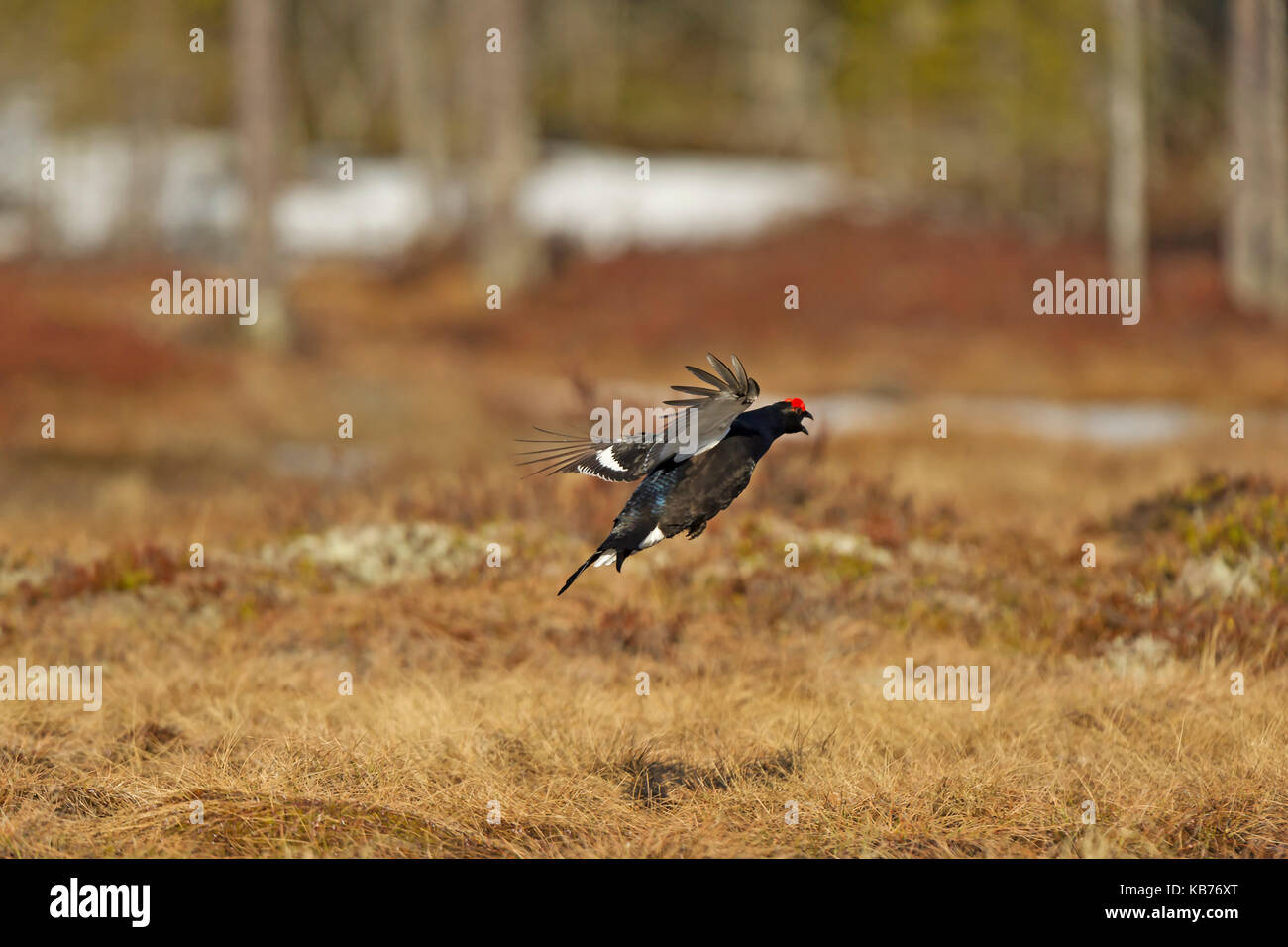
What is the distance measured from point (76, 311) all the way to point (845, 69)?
Result: 2418 cm

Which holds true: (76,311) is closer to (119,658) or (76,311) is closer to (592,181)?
(119,658)

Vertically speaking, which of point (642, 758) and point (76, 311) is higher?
point (76, 311)

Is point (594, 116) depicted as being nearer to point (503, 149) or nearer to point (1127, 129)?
point (503, 149)

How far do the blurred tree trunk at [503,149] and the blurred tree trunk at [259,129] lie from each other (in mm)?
6488

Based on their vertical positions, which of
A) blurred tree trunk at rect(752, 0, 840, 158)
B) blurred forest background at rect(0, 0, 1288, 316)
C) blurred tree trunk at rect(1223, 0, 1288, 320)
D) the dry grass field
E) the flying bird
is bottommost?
the dry grass field

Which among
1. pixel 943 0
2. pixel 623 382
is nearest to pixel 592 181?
pixel 943 0

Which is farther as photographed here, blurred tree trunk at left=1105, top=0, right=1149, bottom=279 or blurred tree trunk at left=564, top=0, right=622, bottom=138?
blurred tree trunk at left=564, top=0, right=622, bottom=138

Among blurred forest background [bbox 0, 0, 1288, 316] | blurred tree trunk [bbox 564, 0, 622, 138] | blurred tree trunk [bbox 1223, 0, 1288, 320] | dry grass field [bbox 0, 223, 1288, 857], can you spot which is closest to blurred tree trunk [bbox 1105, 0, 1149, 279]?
blurred forest background [bbox 0, 0, 1288, 316]

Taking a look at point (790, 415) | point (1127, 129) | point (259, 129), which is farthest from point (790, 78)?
point (790, 415)

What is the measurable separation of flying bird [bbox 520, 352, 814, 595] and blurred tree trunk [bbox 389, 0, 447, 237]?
30.4 m

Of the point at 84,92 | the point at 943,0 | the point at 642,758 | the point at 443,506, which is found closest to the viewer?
the point at 642,758

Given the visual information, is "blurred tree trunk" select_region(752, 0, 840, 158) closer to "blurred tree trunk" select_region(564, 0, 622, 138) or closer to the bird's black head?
"blurred tree trunk" select_region(564, 0, 622, 138)

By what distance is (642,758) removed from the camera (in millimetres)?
5328

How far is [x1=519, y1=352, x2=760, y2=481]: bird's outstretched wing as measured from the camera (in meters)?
4.59
